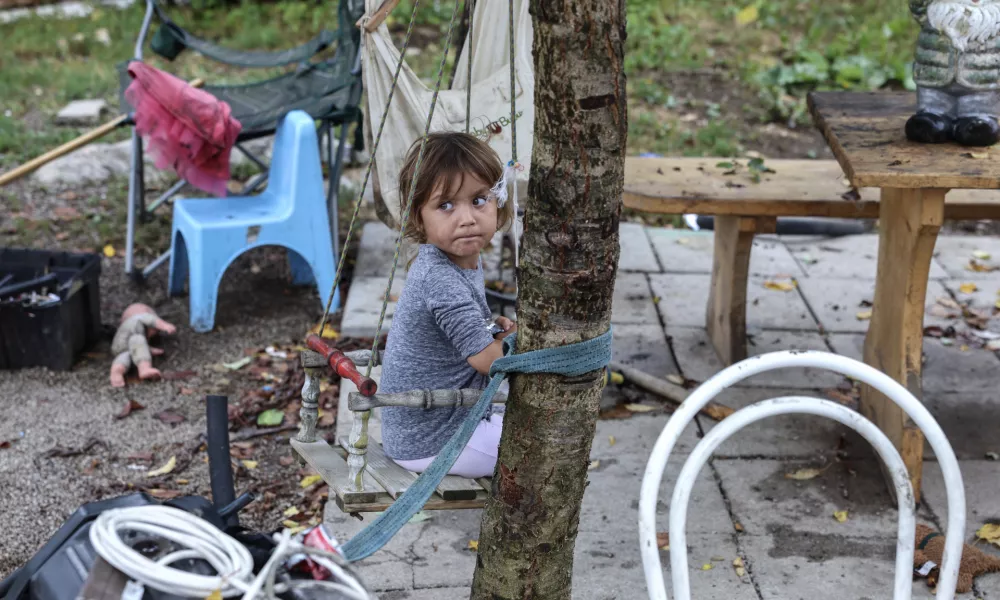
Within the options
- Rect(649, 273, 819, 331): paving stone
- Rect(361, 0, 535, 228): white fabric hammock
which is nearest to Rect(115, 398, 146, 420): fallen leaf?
Rect(361, 0, 535, 228): white fabric hammock

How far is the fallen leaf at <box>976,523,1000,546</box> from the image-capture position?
3.12m

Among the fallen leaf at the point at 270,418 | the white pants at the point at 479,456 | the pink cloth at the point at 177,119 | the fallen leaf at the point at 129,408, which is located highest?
the pink cloth at the point at 177,119

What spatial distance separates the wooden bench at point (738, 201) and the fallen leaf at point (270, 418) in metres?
1.43

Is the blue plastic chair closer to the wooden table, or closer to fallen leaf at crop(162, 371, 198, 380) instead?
fallen leaf at crop(162, 371, 198, 380)

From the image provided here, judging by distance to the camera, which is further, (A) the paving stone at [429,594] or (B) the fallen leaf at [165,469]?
(B) the fallen leaf at [165,469]

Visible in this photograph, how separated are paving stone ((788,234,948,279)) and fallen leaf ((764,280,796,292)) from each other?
0.16 metres

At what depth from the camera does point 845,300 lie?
479 cm

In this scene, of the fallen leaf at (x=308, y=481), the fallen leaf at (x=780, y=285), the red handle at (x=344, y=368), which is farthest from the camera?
the fallen leaf at (x=780, y=285)

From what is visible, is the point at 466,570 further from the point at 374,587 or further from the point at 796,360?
the point at 796,360

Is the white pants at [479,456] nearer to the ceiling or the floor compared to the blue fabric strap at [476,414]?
nearer to the floor

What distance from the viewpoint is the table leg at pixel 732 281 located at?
13.2 ft

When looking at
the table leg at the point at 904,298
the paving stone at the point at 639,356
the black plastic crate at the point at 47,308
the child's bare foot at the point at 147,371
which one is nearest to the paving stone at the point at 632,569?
the table leg at the point at 904,298

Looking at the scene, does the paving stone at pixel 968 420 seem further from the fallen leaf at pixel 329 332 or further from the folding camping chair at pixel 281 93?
the folding camping chair at pixel 281 93

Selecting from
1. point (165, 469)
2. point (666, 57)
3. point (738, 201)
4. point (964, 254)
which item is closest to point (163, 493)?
point (165, 469)
